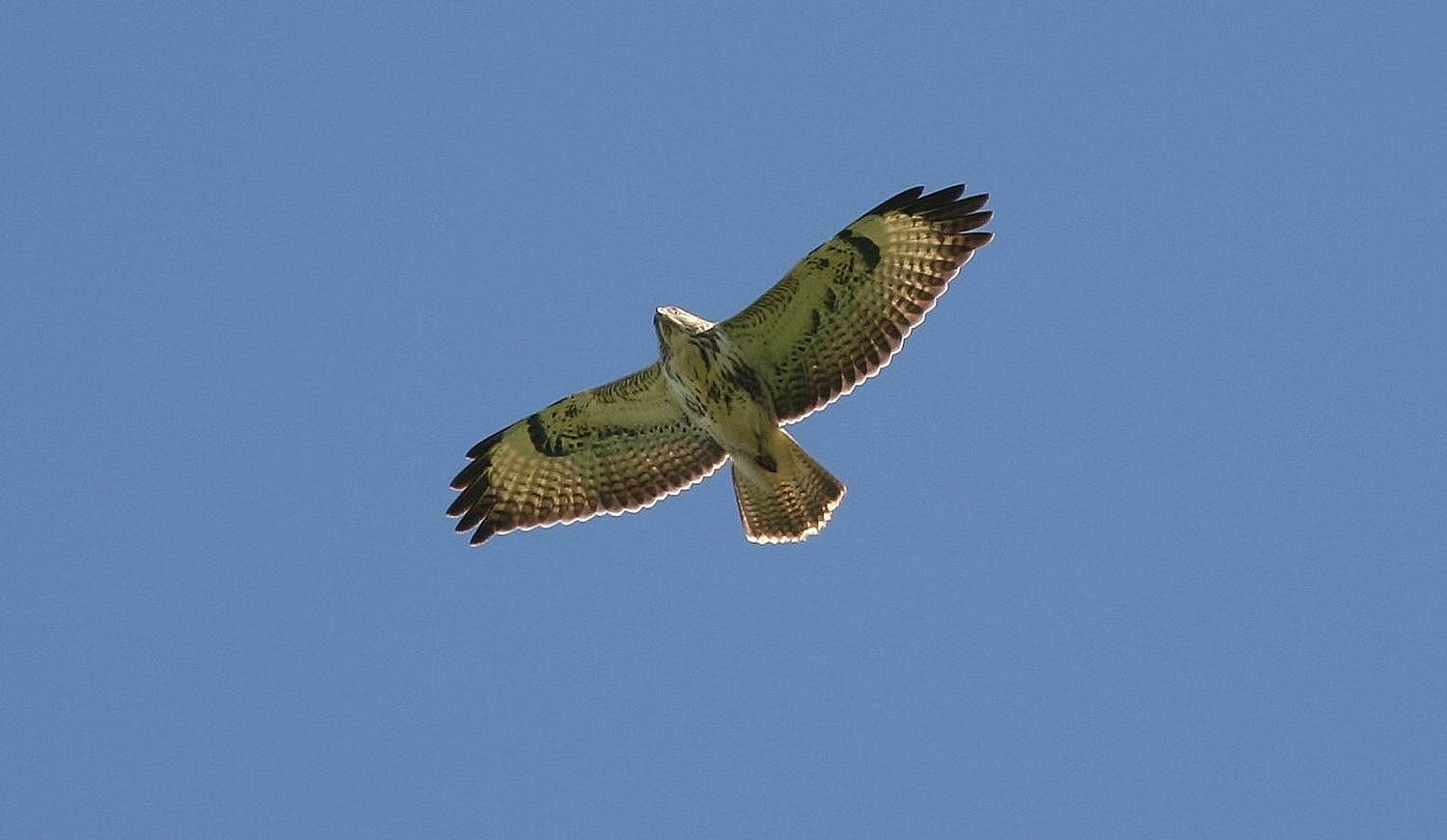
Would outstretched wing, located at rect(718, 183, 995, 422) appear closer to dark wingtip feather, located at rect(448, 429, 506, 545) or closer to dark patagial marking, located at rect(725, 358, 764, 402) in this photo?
dark patagial marking, located at rect(725, 358, 764, 402)

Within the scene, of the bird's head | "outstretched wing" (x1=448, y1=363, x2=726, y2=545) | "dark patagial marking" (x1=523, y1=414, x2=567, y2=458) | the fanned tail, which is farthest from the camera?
"dark patagial marking" (x1=523, y1=414, x2=567, y2=458)

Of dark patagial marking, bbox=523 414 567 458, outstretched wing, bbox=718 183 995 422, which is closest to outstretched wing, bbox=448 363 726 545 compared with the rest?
dark patagial marking, bbox=523 414 567 458

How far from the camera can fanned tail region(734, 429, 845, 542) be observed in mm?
13305

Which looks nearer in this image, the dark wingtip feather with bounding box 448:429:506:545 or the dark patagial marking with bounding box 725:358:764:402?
the dark patagial marking with bounding box 725:358:764:402

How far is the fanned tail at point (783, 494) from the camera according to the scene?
13.3 metres

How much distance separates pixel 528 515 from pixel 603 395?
124 cm

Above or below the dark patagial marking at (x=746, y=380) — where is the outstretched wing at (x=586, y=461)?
above

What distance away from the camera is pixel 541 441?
14.1 m

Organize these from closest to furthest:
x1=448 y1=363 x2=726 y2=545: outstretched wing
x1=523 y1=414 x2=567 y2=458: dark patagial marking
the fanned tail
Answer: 1. the fanned tail
2. x1=448 y1=363 x2=726 y2=545: outstretched wing
3. x1=523 y1=414 x2=567 y2=458: dark patagial marking

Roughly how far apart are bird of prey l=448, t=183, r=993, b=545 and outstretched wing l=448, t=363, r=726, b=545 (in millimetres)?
21

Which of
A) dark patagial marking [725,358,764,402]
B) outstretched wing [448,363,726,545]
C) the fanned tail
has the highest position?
outstretched wing [448,363,726,545]

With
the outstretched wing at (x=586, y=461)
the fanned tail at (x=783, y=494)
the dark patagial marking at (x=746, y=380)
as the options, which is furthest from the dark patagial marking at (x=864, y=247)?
the outstretched wing at (x=586, y=461)

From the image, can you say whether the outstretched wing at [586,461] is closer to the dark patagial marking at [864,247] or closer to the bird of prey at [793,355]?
the bird of prey at [793,355]

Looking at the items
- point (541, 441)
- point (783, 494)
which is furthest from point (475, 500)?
point (783, 494)
